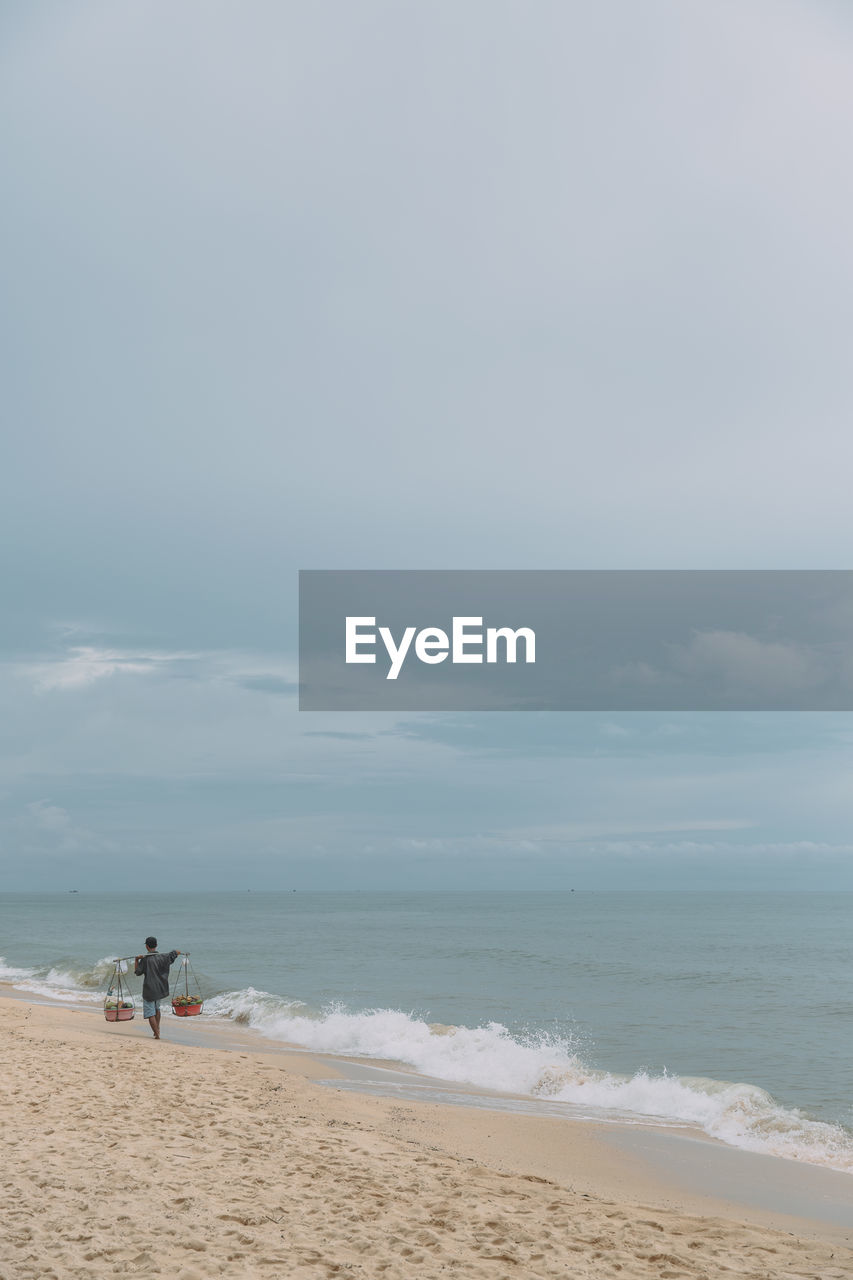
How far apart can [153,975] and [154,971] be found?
0.08 metres

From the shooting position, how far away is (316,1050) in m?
17.9

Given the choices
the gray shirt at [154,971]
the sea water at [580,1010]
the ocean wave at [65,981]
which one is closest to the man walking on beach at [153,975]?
the gray shirt at [154,971]

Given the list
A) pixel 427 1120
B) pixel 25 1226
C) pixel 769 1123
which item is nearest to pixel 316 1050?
pixel 427 1120

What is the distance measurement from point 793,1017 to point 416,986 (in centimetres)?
1129

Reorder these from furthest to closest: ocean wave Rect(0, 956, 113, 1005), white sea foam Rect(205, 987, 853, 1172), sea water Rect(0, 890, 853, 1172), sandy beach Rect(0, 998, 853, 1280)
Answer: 1. ocean wave Rect(0, 956, 113, 1005)
2. sea water Rect(0, 890, 853, 1172)
3. white sea foam Rect(205, 987, 853, 1172)
4. sandy beach Rect(0, 998, 853, 1280)

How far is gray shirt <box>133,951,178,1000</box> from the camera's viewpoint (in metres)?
15.6

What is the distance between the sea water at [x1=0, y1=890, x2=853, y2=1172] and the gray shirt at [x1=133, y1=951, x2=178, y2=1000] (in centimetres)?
397

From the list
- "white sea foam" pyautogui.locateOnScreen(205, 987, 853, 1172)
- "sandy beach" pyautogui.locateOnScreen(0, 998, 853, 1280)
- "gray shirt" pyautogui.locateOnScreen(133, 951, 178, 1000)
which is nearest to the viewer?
"sandy beach" pyautogui.locateOnScreen(0, 998, 853, 1280)

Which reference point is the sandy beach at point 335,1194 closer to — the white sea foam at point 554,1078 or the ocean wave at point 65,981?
the white sea foam at point 554,1078

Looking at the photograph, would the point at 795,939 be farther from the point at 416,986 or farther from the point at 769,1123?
the point at 769,1123

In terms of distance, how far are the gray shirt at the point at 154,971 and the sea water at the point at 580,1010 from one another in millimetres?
3969

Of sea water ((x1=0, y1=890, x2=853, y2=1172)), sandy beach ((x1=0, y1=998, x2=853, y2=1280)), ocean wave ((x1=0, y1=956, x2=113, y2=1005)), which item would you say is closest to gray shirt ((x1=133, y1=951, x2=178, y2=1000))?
sandy beach ((x1=0, y1=998, x2=853, y2=1280))

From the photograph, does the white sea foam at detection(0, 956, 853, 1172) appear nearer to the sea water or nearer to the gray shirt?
the sea water

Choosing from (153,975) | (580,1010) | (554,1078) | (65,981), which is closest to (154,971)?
(153,975)
